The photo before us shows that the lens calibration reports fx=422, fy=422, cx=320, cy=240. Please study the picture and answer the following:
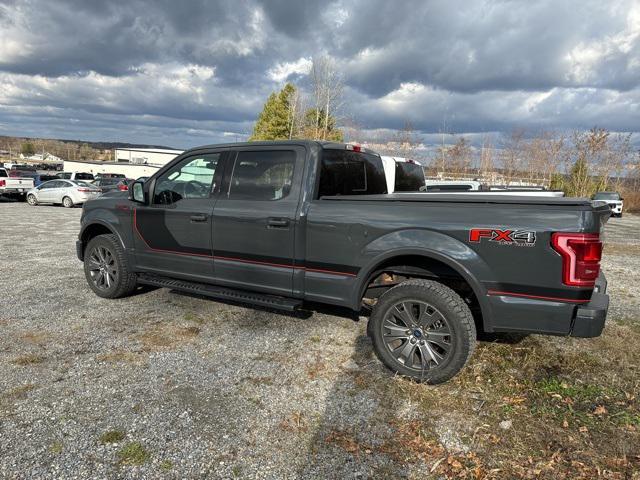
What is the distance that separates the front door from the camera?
14.7 feet

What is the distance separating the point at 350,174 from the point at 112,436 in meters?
3.10

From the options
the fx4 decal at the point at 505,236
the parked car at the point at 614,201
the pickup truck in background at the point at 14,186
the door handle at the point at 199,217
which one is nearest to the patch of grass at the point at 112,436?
the door handle at the point at 199,217

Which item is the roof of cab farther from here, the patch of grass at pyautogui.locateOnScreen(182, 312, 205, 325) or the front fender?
the patch of grass at pyautogui.locateOnScreen(182, 312, 205, 325)

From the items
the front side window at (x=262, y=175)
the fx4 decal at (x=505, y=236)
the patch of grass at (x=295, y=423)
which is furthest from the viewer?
the front side window at (x=262, y=175)

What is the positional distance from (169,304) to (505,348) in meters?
3.88

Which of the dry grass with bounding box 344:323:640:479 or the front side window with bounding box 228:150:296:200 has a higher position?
the front side window with bounding box 228:150:296:200

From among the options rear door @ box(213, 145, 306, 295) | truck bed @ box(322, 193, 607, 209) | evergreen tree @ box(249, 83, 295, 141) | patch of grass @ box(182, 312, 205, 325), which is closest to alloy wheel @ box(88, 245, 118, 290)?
patch of grass @ box(182, 312, 205, 325)

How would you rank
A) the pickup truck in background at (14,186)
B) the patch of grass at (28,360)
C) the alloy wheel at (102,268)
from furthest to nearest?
the pickup truck in background at (14,186)
the alloy wheel at (102,268)
the patch of grass at (28,360)

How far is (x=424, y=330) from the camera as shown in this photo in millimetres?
3414

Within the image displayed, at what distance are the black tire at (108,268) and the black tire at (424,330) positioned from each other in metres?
3.28

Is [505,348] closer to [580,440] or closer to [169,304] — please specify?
[580,440]

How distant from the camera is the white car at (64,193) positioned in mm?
20516

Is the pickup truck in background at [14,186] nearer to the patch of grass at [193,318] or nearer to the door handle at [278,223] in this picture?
the patch of grass at [193,318]

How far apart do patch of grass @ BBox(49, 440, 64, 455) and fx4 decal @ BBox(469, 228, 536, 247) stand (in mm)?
3044
